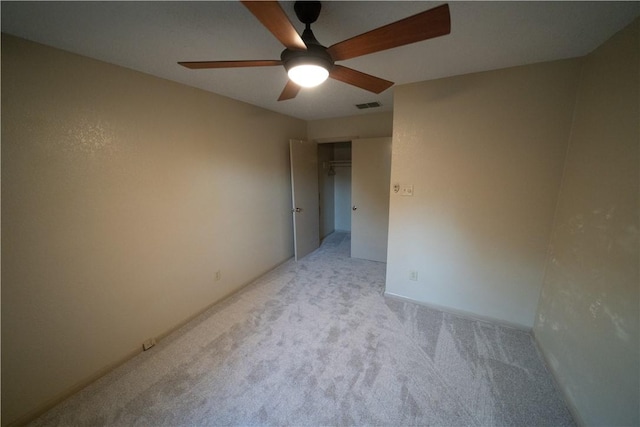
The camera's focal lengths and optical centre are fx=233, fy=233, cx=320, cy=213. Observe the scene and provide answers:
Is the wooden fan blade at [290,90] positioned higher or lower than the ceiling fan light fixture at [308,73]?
higher

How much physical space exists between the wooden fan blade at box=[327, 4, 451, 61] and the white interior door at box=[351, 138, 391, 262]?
8.06 ft

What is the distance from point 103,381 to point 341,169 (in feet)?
14.9

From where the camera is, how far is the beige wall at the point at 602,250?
1.14 m

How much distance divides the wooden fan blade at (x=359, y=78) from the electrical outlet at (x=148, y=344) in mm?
2486

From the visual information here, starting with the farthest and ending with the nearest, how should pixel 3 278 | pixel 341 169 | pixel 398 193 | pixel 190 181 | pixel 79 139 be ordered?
pixel 341 169 → pixel 398 193 → pixel 190 181 → pixel 79 139 → pixel 3 278

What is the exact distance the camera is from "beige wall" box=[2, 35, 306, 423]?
134cm

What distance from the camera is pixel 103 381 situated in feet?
5.50

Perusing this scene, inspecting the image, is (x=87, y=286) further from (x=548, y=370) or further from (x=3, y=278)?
(x=548, y=370)

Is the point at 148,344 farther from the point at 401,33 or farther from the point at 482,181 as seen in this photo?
the point at 482,181

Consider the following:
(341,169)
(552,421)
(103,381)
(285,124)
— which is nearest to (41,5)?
(103,381)

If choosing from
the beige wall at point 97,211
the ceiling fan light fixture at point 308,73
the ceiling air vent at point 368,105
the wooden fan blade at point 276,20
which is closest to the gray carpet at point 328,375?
the beige wall at point 97,211

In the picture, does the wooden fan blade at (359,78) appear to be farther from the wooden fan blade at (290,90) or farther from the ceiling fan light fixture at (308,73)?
the wooden fan blade at (290,90)

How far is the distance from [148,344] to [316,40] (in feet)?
8.40

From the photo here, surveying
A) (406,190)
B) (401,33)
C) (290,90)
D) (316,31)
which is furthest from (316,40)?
(406,190)
